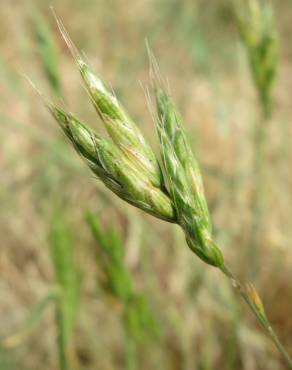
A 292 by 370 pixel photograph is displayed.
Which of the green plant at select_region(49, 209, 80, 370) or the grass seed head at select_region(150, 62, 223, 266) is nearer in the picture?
the grass seed head at select_region(150, 62, 223, 266)

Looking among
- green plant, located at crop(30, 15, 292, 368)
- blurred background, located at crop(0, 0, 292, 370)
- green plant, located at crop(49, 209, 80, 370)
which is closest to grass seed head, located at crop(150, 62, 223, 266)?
green plant, located at crop(30, 15, 292, 368)

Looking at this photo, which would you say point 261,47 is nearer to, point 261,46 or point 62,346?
point 261,46

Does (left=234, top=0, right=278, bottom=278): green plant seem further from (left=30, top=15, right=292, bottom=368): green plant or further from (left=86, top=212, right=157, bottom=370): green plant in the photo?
(left=30, top=15, right=292, bottom=368): green plant

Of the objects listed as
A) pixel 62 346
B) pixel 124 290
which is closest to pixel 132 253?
pixel 124 290

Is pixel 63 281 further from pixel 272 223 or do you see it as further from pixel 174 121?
pixel 272 223

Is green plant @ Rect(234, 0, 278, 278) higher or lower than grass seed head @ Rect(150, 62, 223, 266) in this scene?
higher

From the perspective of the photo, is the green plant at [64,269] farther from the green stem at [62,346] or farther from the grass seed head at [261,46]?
the grass seed head at [261,46]

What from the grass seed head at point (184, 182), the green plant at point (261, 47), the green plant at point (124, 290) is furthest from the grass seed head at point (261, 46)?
the grass seed head at point (184, 182)
